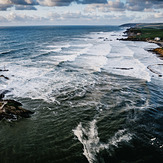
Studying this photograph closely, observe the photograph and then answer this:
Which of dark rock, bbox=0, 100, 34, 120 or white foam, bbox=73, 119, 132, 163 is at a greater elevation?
dark rock, bbox=0, 100, 34, 120

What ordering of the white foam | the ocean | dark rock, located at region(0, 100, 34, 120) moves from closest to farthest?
the ocean, the white foam, dark rock, located at region(0, 100, 34, 120)

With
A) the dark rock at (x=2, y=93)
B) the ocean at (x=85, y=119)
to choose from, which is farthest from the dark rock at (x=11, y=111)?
the dark rock at (x=2, y=93)

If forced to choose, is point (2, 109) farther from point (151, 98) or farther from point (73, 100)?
point (151, 98)

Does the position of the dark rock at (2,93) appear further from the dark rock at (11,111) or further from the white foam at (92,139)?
the white foam at (92,139)

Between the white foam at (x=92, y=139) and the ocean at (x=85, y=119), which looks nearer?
the ocean at (x=85, y=119)

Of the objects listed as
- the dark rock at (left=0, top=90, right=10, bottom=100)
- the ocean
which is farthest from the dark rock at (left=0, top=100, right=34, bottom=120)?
the dark rock at (left=0, top=90, right=10, bottom=100)

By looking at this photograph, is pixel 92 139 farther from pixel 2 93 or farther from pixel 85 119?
pixel 2 93

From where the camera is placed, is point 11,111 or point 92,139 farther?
point 11,111

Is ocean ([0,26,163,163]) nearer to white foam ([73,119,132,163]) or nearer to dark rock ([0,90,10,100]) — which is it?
white foam ([73,119,132,163])

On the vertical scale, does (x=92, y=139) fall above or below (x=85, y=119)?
below

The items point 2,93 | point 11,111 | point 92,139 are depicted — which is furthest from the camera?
point 2,93

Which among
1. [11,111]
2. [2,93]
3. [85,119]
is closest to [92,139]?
[85,119]
